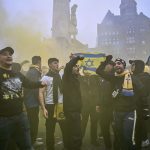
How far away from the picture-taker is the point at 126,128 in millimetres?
5832

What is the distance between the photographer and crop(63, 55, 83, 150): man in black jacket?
653cm

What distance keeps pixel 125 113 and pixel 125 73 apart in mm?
792

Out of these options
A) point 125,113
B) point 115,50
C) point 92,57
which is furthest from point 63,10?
point 125,113

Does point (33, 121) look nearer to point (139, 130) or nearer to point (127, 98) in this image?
point (139, 130)

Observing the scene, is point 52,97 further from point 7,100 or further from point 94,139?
point 7,100

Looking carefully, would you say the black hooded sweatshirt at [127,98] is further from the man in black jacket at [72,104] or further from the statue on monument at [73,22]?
the statue on monument at [73,22]

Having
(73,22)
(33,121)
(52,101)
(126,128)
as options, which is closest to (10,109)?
(126,128)

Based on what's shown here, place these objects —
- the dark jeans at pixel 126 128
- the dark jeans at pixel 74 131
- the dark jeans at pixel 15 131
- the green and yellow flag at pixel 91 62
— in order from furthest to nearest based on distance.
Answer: the green and yellow flag at pixel 91 62, the dark jeans at pixel 74 131, the dark jeans at pixel 126 128, the dark jeans at pixel 15 131

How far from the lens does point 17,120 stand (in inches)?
194

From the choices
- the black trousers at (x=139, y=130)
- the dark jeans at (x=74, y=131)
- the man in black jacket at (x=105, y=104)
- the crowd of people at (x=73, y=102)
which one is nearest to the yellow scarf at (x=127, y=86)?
the crowd of people at (x=73, y=102)

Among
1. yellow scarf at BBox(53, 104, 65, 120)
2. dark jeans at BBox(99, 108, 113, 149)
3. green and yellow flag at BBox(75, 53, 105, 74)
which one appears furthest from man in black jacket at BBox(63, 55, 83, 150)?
green and yellow flag at BBox(75, 53, 105, 74)

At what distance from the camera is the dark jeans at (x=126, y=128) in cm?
579

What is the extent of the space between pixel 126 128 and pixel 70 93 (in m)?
1.52

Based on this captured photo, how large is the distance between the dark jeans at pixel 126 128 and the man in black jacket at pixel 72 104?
3.01 feet
